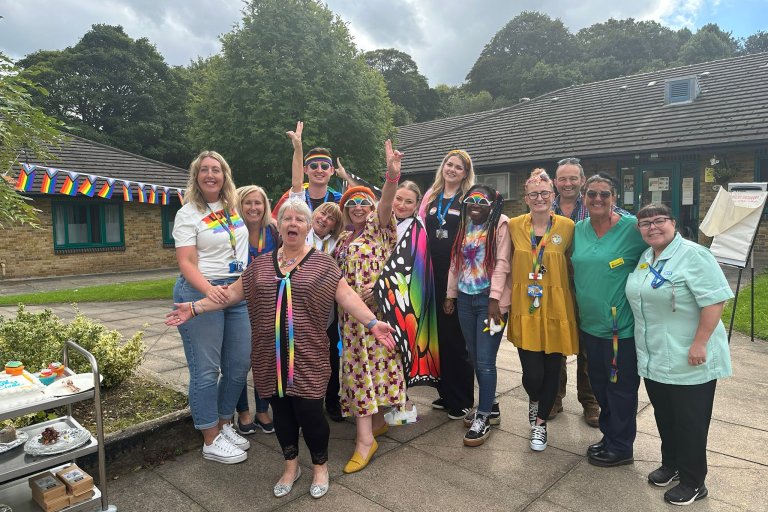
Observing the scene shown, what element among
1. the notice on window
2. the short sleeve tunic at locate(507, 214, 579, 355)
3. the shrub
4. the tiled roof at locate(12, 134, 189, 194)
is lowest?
the shrub

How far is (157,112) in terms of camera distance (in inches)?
1160

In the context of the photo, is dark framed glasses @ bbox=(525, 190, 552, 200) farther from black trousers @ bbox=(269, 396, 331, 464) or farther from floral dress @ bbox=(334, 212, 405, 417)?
black trousers @ bbox=(269, 396, 331, 464)

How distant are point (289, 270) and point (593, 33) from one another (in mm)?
53961

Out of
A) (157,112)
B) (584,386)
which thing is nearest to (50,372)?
(584,386)

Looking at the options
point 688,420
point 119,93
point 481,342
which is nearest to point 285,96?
point 481,342

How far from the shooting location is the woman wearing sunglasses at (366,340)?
328 cm

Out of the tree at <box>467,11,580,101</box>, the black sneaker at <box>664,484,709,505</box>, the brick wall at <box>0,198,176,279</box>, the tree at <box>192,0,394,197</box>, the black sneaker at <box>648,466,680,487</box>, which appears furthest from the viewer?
the tree at <box>467,11,580,101</box>

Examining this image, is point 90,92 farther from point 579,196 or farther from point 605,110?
point 579,196

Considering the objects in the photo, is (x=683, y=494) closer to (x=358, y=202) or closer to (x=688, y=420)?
(x=688, y=420)

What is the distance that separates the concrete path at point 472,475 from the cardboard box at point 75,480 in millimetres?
288

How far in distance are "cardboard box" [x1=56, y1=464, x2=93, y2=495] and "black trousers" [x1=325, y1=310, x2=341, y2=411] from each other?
162 cm

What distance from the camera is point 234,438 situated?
3473mm

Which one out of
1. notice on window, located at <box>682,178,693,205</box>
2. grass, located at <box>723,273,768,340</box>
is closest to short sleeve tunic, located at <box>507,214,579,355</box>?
grass, located at <box>723,273,768,340</box>

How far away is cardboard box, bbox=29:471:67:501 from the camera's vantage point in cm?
254
